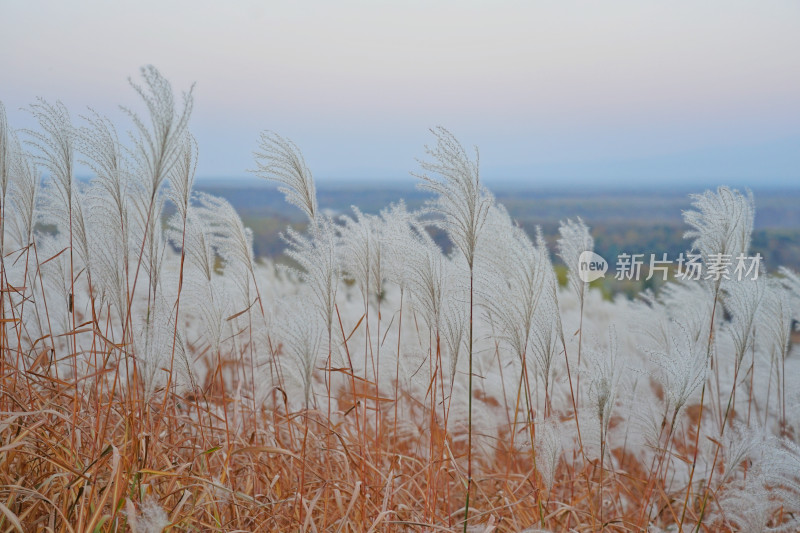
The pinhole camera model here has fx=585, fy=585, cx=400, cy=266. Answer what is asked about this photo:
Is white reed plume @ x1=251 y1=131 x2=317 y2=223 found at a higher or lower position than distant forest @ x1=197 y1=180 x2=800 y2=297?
higher

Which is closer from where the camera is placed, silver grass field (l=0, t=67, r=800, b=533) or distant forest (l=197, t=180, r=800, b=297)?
silver grass field (l=0, t=67, r=800, b=533)

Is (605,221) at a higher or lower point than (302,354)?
lower

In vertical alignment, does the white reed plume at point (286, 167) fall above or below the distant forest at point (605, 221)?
above

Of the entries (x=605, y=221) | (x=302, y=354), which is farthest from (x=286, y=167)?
(x=605, y=221)

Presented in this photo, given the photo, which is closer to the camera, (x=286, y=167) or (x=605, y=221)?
(x=286, y=167)

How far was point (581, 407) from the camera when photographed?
314 centimetres

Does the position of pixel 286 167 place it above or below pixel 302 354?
above

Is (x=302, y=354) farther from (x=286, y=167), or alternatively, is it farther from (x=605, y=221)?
(x=605, y=221)

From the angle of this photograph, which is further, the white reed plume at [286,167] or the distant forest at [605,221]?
the distant forest at [605,221]

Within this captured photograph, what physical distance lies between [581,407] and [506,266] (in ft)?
5.12

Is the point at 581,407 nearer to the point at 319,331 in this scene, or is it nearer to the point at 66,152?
the point at 319,331

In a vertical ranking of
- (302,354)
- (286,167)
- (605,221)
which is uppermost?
(286,167)

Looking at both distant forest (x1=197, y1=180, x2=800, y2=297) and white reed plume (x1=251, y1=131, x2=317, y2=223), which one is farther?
distant forest (x1=197, y1=180, x2=800, y2=297)

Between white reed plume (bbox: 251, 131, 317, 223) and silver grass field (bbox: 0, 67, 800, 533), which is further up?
white reed plume (bbox: 251, 131, 317, 223)
